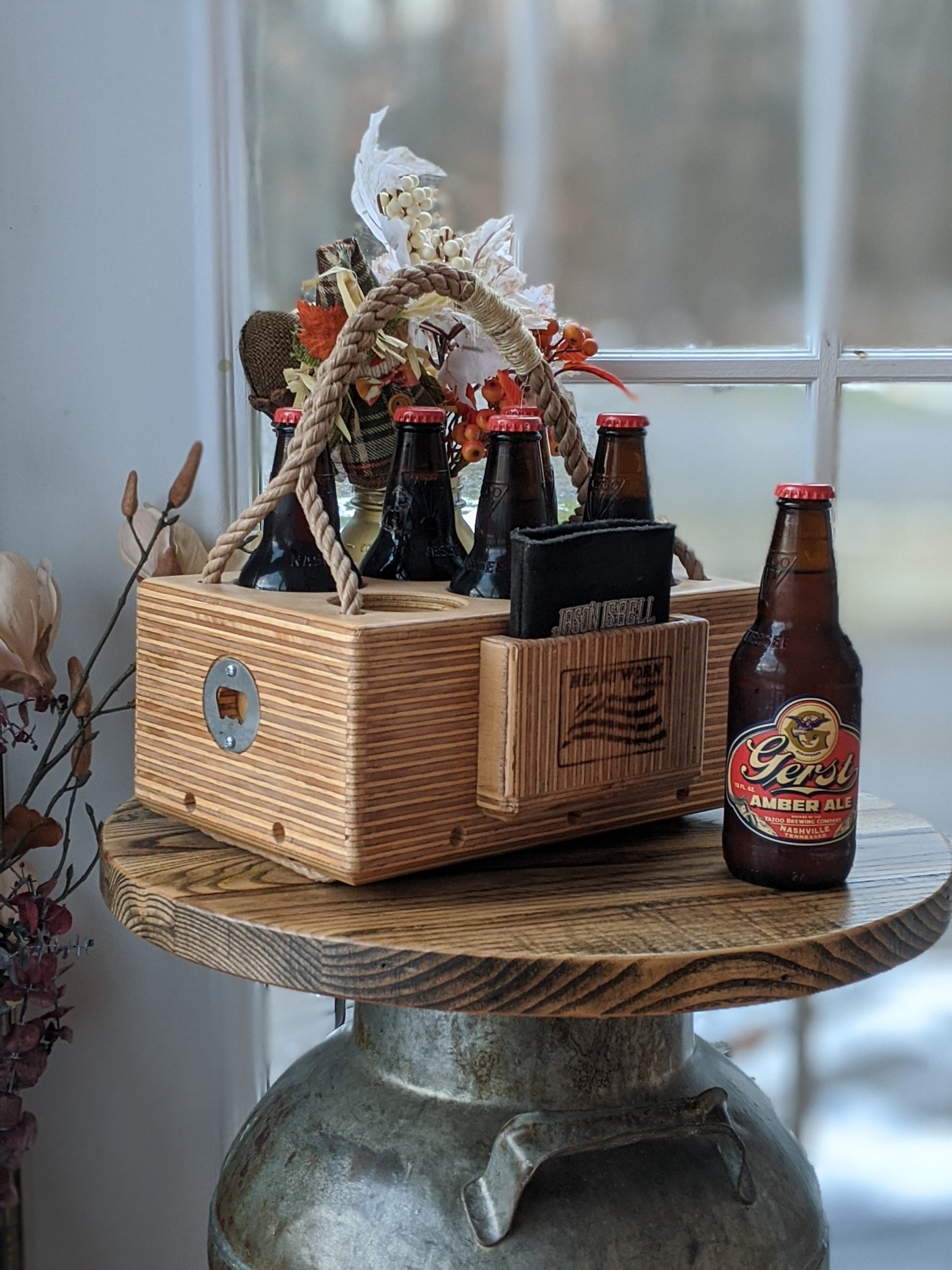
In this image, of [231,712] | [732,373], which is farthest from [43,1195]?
[732,373]

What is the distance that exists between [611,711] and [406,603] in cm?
18

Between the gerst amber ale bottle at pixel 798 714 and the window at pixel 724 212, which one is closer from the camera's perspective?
the gerst amber ale bottle at pixel 798 714

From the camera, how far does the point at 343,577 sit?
0.87 m

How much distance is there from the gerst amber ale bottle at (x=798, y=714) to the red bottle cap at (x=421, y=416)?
10.7 inches

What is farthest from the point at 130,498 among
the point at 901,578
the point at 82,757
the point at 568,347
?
the point at 901,578

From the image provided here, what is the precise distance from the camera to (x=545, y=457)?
42.3 inches

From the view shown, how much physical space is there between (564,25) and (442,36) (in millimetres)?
145

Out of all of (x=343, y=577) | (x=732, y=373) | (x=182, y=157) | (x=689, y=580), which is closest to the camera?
(x=343, y=577)

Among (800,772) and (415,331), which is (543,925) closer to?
(800,772)

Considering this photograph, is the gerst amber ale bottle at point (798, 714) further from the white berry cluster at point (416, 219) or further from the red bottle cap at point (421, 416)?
the white berry cluster at point (416, 219)

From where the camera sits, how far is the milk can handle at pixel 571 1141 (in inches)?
33.8

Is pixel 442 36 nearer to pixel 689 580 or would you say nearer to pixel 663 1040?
pixel 689 580

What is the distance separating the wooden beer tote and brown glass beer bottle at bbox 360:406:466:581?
5 cm

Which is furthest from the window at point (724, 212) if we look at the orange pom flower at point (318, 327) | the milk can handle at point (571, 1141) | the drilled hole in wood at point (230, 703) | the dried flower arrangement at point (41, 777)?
the milk can handle at point (571, 1141)
